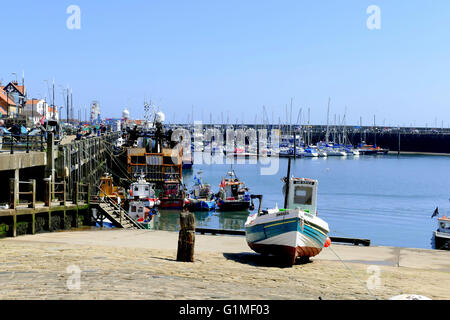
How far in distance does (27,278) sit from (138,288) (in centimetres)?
270

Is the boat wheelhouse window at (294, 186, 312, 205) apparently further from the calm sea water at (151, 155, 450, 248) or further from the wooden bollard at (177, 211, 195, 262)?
the calm sea water at (151, 155, 450, 248)

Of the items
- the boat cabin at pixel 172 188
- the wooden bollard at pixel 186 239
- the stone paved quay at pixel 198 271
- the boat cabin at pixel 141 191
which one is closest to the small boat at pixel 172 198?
the boat cabin at pixel 172 188

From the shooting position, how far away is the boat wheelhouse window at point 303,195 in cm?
1939

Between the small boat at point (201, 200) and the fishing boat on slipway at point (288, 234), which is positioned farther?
the small boat at point (201, 200)

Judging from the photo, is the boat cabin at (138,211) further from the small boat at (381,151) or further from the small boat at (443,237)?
the small boat at (381,151)

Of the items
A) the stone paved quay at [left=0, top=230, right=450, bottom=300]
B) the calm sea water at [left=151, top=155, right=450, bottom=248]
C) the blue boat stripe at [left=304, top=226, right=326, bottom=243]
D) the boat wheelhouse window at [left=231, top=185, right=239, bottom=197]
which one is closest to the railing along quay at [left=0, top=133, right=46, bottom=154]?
the stone paved quay at [left=0, top=230, right=450, bottom=300]

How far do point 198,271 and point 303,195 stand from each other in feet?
21.5

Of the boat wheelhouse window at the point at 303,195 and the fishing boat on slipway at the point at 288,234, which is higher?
the boat wheelhouse window at the point at 303,195

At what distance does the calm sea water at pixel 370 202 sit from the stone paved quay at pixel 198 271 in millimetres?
23001

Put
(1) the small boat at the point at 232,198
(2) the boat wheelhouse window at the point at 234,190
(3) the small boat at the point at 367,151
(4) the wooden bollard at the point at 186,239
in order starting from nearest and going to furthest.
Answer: (4) the wooden bollard at the point at 186,239, (1) the small boat at the point at 232,198, (2) the boat wheelhouse window at the point at 234,190, (3) the small boat at the point at 367,151

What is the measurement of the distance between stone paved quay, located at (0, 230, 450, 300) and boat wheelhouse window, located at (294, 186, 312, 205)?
6.90ft

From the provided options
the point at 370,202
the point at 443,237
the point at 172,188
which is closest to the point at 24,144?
the point at 172,188

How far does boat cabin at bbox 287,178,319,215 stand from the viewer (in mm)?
19312

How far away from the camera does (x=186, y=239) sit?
1563 centimetres
